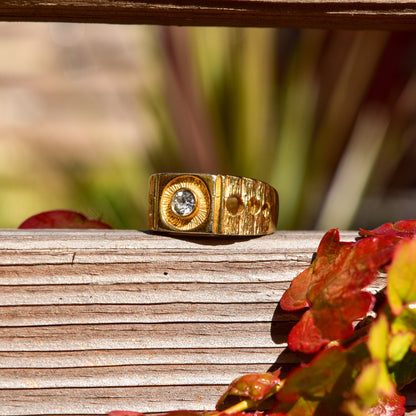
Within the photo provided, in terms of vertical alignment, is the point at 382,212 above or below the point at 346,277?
below

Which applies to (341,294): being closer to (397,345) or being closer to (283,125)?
(397,345)

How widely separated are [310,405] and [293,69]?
104cm

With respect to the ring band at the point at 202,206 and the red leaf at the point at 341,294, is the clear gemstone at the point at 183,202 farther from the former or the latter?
the red leaf at the point at 341,294

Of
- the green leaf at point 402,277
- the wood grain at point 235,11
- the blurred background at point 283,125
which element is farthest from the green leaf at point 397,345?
the blurred background at point 283,125

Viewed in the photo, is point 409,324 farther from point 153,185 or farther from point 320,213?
point 320,213

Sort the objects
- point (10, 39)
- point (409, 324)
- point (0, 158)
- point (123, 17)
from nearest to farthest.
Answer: point (409, 324) → point (123, 17) → point (0, 158) → point (10, 39)

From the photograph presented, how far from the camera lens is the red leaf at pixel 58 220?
2.20ft

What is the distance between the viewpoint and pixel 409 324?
0.38 meters

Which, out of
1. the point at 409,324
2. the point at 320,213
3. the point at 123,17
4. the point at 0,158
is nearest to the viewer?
the point at 409,324

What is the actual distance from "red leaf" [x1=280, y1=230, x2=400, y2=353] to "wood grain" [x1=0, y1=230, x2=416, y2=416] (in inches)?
2.3

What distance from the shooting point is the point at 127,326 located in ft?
1.52

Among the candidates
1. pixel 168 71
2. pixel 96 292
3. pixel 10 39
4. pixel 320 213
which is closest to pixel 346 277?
pixel 96 292

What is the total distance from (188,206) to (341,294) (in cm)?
19

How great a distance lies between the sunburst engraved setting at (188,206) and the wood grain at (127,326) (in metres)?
0.04
